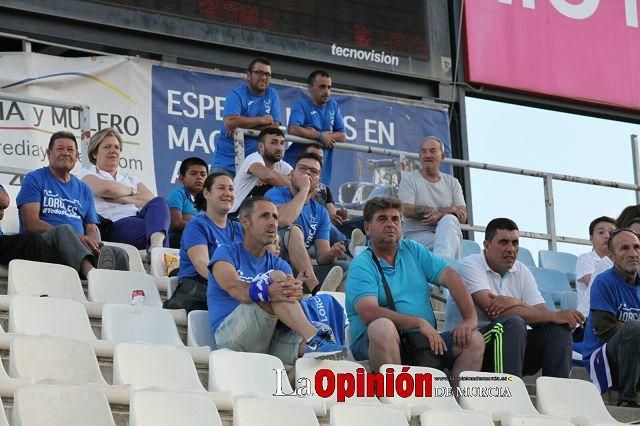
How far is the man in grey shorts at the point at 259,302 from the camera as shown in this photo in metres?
5.83

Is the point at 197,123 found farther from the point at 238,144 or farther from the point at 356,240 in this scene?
the point at 356,240

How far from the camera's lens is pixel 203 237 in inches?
271

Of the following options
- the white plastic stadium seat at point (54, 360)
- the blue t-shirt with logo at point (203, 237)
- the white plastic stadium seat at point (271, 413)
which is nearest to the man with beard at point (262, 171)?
the blue t-shirt with logo at point (203, 237)

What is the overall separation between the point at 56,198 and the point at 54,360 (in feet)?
7.37

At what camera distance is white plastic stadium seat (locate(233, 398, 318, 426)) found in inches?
190

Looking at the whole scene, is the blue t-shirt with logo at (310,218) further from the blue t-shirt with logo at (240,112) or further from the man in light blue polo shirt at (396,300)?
the man in light blue polo shirt at (396,300)

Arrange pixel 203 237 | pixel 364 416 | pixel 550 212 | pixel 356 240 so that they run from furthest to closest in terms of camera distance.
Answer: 1. pixel 550 212
2. pixel 356 240
3. pixel 203 237
4. pixel 364 416

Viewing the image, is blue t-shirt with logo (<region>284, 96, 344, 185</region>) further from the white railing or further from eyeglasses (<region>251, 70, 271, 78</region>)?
eyeglasses (<region>251, 70, 271, 78</region>)

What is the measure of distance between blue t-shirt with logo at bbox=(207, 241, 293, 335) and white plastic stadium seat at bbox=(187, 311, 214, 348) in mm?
65

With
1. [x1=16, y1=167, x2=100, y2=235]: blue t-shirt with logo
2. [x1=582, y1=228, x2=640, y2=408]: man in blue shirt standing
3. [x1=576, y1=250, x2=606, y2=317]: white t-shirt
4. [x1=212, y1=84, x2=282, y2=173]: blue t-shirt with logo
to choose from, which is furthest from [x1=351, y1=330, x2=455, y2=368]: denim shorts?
[x1=212, y1=84, x2=282, y2=173]: blue t-shirt with logo

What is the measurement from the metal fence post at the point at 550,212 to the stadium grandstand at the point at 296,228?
0.06 ft

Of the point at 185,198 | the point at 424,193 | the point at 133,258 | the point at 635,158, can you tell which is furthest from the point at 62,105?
the point at 635,158

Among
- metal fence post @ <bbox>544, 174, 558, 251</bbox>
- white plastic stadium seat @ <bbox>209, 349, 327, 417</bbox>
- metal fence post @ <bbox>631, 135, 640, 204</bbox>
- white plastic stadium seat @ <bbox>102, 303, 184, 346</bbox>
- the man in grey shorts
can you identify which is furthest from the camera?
metal fence post @ <bbox>631, 135, 640, 204</bbox>

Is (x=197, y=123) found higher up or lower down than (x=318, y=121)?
higher up
